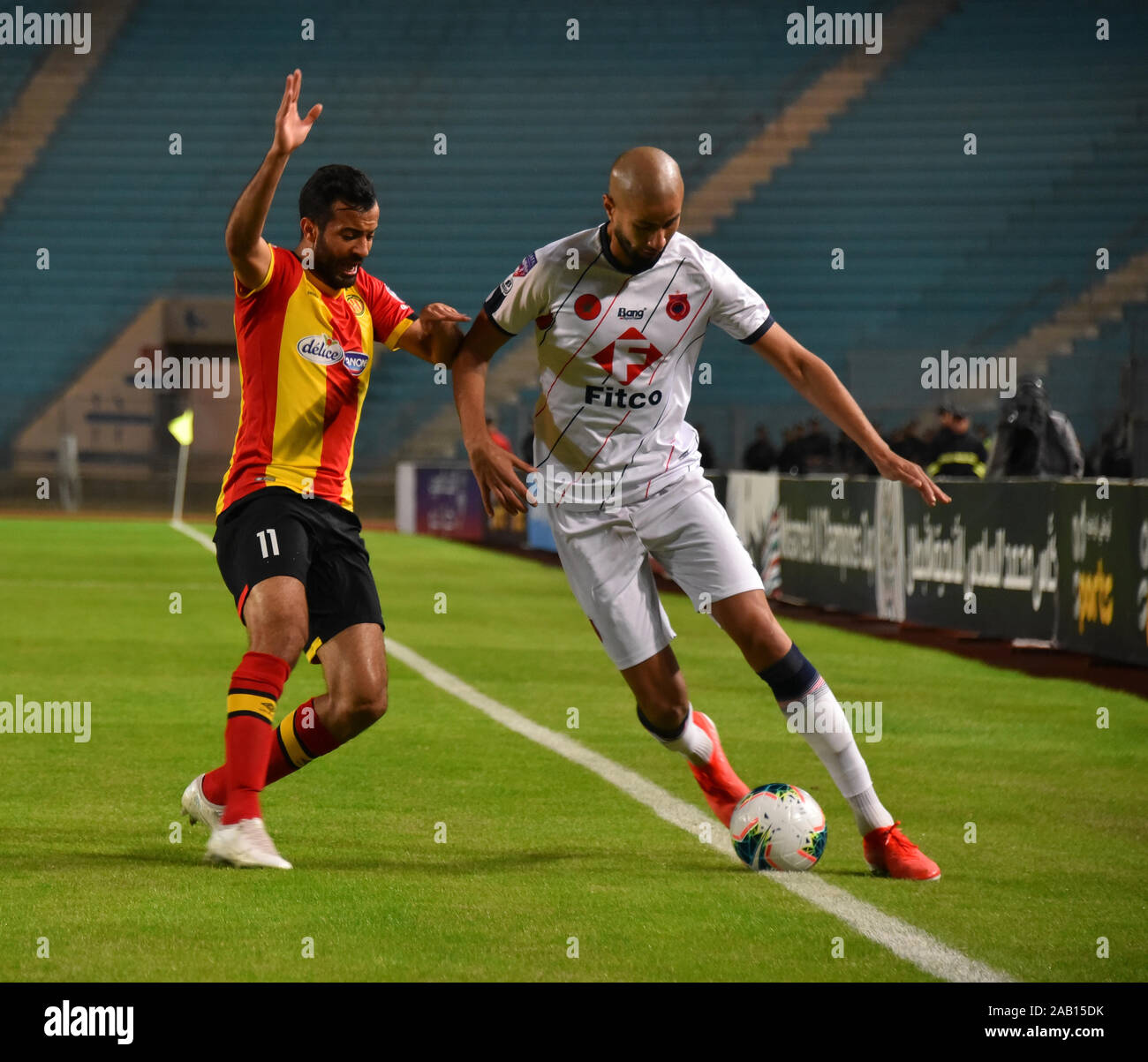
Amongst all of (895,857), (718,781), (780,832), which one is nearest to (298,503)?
(718,781)

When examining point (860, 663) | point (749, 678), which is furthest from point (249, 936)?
point (860, 663)

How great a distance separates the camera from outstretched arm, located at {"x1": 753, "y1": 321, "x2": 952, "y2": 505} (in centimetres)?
564

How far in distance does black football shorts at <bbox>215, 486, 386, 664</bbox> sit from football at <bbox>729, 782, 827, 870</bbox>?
1.33 m

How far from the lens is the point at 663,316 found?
19.3ft

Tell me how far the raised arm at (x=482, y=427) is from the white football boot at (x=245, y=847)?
121 centimetres

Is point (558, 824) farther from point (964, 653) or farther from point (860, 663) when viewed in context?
point (964, 653)

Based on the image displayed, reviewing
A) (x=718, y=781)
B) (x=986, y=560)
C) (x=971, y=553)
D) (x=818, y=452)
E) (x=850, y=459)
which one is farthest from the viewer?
(x=850, y=459)

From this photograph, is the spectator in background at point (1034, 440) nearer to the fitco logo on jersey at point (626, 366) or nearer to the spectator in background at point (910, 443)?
the spectator in background at point (910, 443)

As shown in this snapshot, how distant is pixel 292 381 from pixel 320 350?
134 mm

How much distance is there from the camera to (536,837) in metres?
6.33

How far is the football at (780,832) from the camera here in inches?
225

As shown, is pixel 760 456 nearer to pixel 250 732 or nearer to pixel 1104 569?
pixel 1104 569

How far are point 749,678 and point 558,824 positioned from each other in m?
5.25

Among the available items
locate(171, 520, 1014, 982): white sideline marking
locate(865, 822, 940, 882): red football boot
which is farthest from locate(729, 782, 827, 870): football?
locate(865, 822, 940, 882): red football boot
